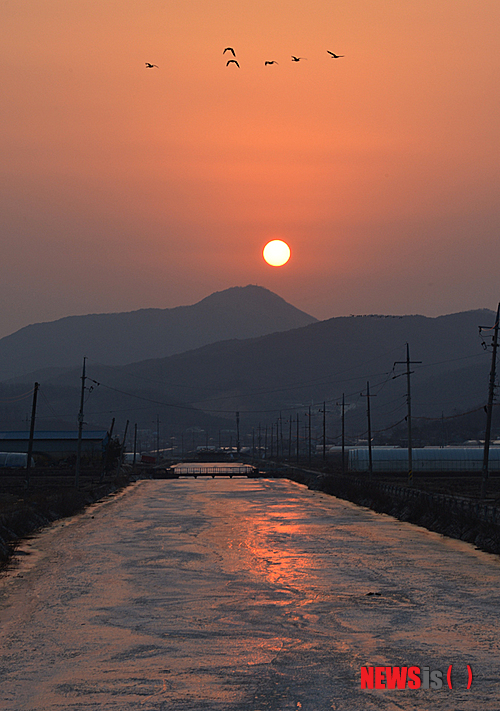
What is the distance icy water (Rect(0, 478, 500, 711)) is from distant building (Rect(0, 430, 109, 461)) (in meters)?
103

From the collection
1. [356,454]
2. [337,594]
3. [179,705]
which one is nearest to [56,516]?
[337,594]

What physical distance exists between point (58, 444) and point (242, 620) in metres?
134

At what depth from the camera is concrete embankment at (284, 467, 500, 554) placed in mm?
45469

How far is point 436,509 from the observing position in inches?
2264

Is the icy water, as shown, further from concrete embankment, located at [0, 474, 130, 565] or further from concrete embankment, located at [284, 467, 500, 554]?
concrete embankment, located at [284, 467, 500, 554]

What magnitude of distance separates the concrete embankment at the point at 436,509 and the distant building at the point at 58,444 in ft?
232

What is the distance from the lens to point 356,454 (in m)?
130

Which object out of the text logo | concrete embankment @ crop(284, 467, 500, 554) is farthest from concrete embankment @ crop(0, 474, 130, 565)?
concrete embankment @ crop(284, 467, 500, 554)

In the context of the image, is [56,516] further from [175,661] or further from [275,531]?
[175,661]

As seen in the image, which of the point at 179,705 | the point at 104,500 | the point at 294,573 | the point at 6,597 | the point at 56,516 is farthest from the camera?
the point at 104,500

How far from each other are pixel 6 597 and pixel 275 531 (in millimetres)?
26290

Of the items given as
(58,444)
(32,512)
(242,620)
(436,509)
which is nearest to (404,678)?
(242,620)

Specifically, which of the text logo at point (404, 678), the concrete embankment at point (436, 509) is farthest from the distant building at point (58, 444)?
the text logo at point (404, 678)

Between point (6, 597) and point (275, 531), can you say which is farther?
point (275, 531)
